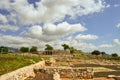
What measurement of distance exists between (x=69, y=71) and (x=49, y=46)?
76562 mm

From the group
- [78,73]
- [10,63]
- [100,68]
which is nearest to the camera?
[78,73]

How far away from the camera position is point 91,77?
18.8 meters

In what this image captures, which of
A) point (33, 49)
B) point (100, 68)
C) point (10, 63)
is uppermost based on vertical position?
point (33, 49)

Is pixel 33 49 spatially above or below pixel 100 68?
above

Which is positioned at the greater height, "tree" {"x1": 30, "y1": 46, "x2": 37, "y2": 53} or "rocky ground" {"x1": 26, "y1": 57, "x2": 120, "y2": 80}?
"tree" {"x1": 30, "y1": 46, "x2": 37, "y2": 53}

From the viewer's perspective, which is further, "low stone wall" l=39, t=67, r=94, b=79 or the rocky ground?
"low stone wall" l=39, t=67, r=94, b=79

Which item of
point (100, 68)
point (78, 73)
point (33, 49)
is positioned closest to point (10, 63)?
point (78, 73)

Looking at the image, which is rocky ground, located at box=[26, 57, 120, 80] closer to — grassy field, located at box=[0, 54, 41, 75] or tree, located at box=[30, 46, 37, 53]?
grassy field, located at box=[0, 54, 41, 75]

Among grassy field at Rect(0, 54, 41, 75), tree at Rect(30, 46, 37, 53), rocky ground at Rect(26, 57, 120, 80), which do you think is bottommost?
rocky ground at Rect(26, 57, 120, 80)

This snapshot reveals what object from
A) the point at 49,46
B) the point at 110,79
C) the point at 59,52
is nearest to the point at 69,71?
the point at 110,79

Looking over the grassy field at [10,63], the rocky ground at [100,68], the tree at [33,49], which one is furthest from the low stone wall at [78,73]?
the tree at [33,49]

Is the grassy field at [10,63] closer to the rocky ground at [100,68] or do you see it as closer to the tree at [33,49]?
the rocky ground at [100,68]

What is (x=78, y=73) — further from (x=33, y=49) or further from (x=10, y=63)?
(x=33, y=49)

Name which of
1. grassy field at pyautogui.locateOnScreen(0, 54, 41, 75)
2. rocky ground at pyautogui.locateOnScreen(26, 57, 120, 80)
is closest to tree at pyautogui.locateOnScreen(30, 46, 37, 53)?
rocky ground at pyautogui.locateOnScreen(26, 57, 120, 80)
